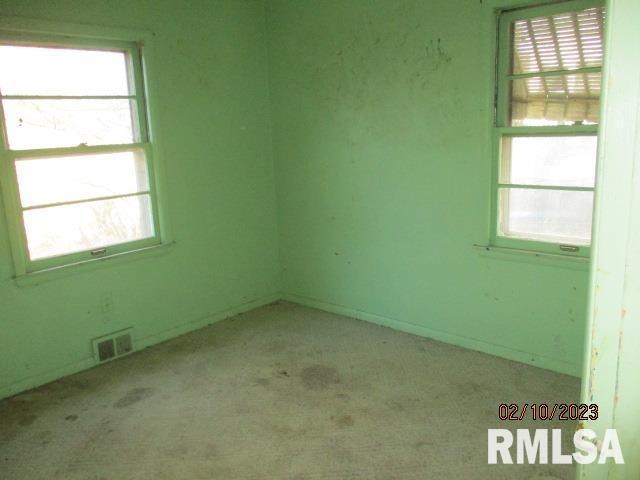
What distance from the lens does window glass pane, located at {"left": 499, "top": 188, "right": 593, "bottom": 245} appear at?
302 cm

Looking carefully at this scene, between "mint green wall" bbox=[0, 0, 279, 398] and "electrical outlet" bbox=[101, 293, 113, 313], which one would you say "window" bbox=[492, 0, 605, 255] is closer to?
"mint green wall" bbox=[0, 0, 279, 398]

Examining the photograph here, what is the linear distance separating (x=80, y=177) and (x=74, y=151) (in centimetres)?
17

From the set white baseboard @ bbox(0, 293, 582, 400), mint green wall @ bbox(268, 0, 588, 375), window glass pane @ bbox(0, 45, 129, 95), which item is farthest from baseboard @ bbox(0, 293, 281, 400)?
window glass pane @ bbox(0, 45, 129, 95)

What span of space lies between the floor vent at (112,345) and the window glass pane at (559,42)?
3.07 meters

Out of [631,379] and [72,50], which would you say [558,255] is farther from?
[72,50]

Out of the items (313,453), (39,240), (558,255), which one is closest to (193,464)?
(313,453)

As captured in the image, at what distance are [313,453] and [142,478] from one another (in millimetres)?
784

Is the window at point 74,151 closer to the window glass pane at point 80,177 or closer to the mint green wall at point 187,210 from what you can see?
the window glass pane at point 80,177

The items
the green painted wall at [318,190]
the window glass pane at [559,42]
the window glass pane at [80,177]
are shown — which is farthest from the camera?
the green painted wall at [318,190]

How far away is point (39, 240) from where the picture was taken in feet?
10.4

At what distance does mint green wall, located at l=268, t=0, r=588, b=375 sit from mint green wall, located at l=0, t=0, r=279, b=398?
0.82 ft

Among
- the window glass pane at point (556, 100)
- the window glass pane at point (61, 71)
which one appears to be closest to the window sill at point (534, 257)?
the window glass pane at point (556, 100)

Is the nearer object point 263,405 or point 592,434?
point 592,434

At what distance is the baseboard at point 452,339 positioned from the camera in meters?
3.20
